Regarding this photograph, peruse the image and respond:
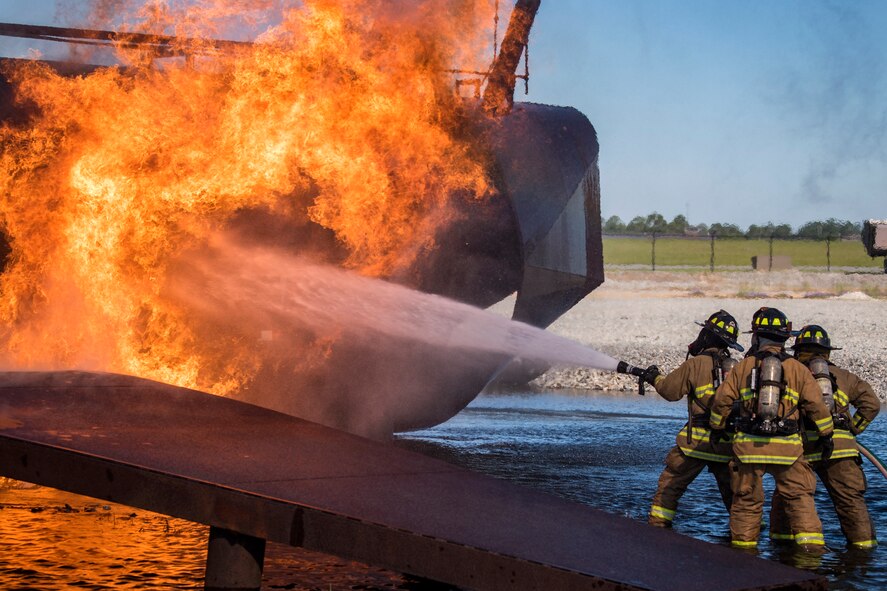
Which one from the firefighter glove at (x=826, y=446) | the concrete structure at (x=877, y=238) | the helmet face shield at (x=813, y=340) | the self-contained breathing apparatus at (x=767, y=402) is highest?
the concrete structure at (x=877, y=238)

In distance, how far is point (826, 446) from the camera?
300 inches

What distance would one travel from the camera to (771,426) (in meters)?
7.11

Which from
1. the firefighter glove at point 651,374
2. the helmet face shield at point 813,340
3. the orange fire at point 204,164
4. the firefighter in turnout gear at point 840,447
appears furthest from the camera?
the orange fire at point 204,164

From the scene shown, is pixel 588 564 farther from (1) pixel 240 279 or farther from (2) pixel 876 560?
(1) pixel 240 279

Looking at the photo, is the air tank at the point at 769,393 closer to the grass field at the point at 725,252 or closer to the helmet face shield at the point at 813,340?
the helmet face shield at the point at 813,340

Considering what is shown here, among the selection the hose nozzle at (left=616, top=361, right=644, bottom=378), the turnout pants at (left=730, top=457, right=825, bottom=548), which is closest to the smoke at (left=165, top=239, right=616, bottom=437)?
the hose nozzle at (left=616, top=361, right=644, bottom=378)

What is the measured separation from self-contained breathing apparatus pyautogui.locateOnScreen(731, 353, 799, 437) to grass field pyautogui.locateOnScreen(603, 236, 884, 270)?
48130 millimetres

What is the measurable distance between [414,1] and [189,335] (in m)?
3.79

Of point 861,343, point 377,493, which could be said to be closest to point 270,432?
point 377,493

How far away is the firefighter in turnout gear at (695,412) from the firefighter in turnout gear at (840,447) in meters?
0.51

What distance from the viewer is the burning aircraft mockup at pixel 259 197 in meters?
9.74

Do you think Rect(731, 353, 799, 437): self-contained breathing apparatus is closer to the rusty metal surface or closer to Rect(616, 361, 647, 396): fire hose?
Rect(616, 361, 647, 396): fire hose

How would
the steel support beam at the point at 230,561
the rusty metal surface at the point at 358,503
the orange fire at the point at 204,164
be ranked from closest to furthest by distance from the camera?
the rusty metal surface at the point at 358,503, the steel support beam at the point at 230,561, the orange fire at the point at 204,164

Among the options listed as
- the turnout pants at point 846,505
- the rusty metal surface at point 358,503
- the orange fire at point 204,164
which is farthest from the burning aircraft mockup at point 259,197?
the turnout pants at point 846,505
